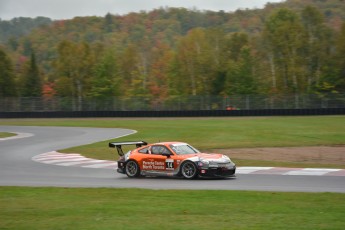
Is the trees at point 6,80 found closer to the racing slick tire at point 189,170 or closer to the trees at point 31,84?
the trees at point 31,84

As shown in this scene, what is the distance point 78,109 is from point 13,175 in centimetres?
5461

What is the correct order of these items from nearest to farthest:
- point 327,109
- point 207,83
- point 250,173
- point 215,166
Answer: point 215,166
point 250,173
point 327,109
point 207,83

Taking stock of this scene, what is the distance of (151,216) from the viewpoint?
11.7 m

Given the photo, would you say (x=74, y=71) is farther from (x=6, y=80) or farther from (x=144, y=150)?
(x=144, y=150)

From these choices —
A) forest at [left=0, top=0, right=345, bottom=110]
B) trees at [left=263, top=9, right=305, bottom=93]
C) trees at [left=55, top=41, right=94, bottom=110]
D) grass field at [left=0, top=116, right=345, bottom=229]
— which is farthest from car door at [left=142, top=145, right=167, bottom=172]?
trees at [left=55, top=41, right=94, bottom=110]

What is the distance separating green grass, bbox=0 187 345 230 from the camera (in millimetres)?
10719

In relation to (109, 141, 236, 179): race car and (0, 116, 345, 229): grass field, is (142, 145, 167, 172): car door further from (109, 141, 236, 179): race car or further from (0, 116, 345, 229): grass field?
(0, 116, 345, 229): grass field

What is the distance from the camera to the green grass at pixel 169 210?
10719 millimetres

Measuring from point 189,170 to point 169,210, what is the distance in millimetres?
6988

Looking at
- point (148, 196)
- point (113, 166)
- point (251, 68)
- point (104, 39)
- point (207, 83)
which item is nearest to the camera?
point (148, 196)

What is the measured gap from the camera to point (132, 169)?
2066cm

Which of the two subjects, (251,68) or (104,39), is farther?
(104,39)

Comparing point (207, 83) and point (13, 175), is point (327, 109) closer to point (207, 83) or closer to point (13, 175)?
point (207, 83)

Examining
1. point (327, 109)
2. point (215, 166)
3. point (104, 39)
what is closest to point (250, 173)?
point (215, 166)
